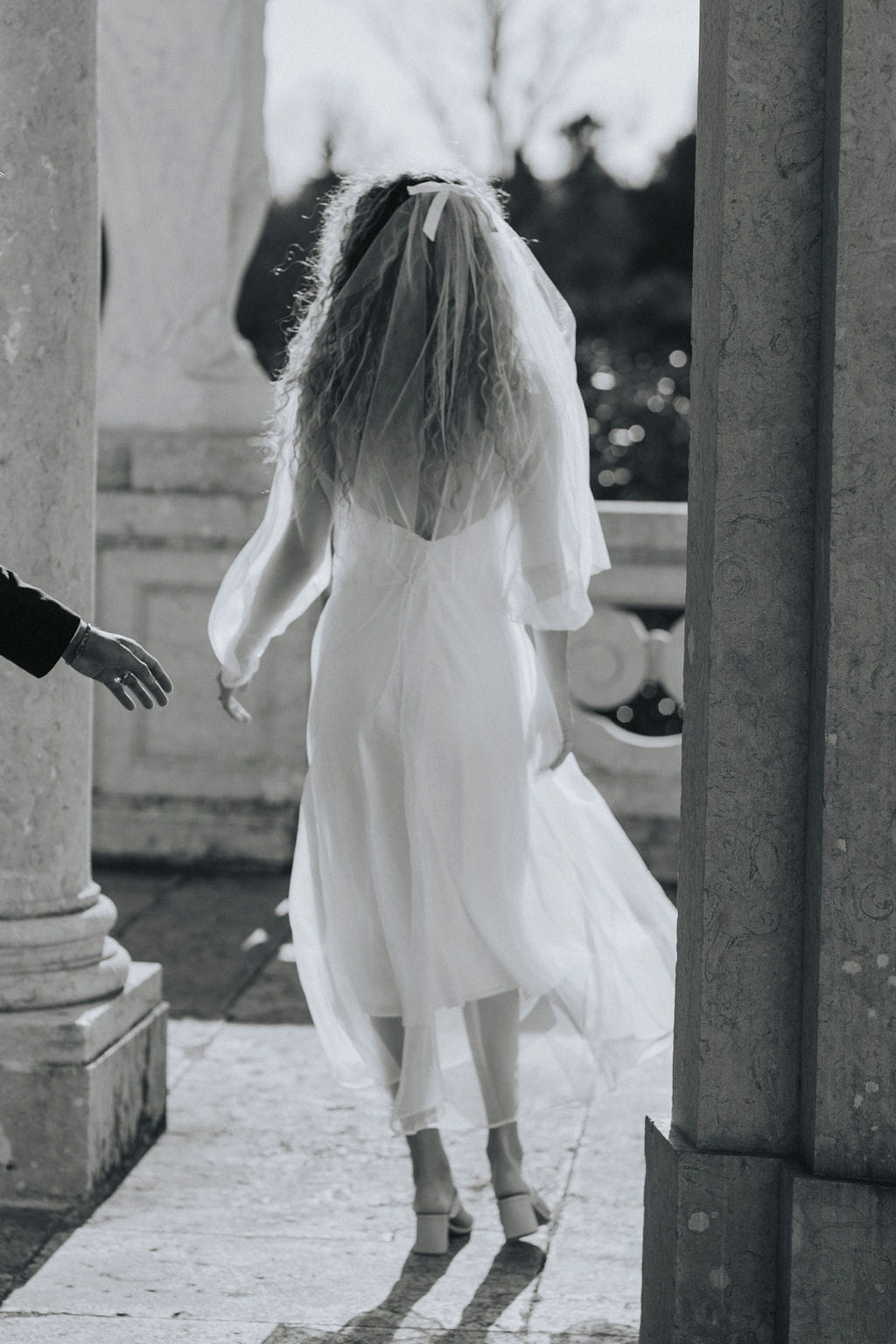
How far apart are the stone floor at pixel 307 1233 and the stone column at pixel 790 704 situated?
0.46 m

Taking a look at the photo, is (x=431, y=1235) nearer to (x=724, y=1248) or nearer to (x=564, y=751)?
(x=724, y=1248)

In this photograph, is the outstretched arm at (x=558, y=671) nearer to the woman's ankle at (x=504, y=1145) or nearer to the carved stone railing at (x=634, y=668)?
the woman's ankle at (x=504, y=1145)

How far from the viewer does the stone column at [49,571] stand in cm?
326

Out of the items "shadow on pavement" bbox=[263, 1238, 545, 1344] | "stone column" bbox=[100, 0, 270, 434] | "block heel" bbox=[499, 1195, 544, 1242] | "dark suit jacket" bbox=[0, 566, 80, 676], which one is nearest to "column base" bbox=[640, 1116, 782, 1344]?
"shadow on pavement" bbox=[263, 1238, 545, 1344]

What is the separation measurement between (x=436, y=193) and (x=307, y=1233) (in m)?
1.93

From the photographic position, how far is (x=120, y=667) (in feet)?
8.30

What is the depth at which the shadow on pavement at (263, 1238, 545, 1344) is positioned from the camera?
280cm

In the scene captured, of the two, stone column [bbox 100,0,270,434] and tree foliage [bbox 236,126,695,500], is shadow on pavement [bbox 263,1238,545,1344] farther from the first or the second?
tree foliage [bbox 236,126,695,500]

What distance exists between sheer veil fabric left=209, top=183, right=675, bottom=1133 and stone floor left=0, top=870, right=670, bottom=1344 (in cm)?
28

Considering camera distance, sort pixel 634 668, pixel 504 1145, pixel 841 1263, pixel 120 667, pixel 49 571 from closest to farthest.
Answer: pixel 841 1263 → pixel 120 667 → pixel 504 1145 → pixel 49 571 → pixel 634 668

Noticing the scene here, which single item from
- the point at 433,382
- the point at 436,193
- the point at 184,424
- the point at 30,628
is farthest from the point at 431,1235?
the point at 184,424

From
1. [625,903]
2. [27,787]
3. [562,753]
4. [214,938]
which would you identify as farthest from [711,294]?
[214,938]

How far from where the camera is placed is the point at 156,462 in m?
6.13

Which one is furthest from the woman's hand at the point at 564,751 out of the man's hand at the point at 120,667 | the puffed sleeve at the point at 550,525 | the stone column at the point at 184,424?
the stone column at the point at 184,424
